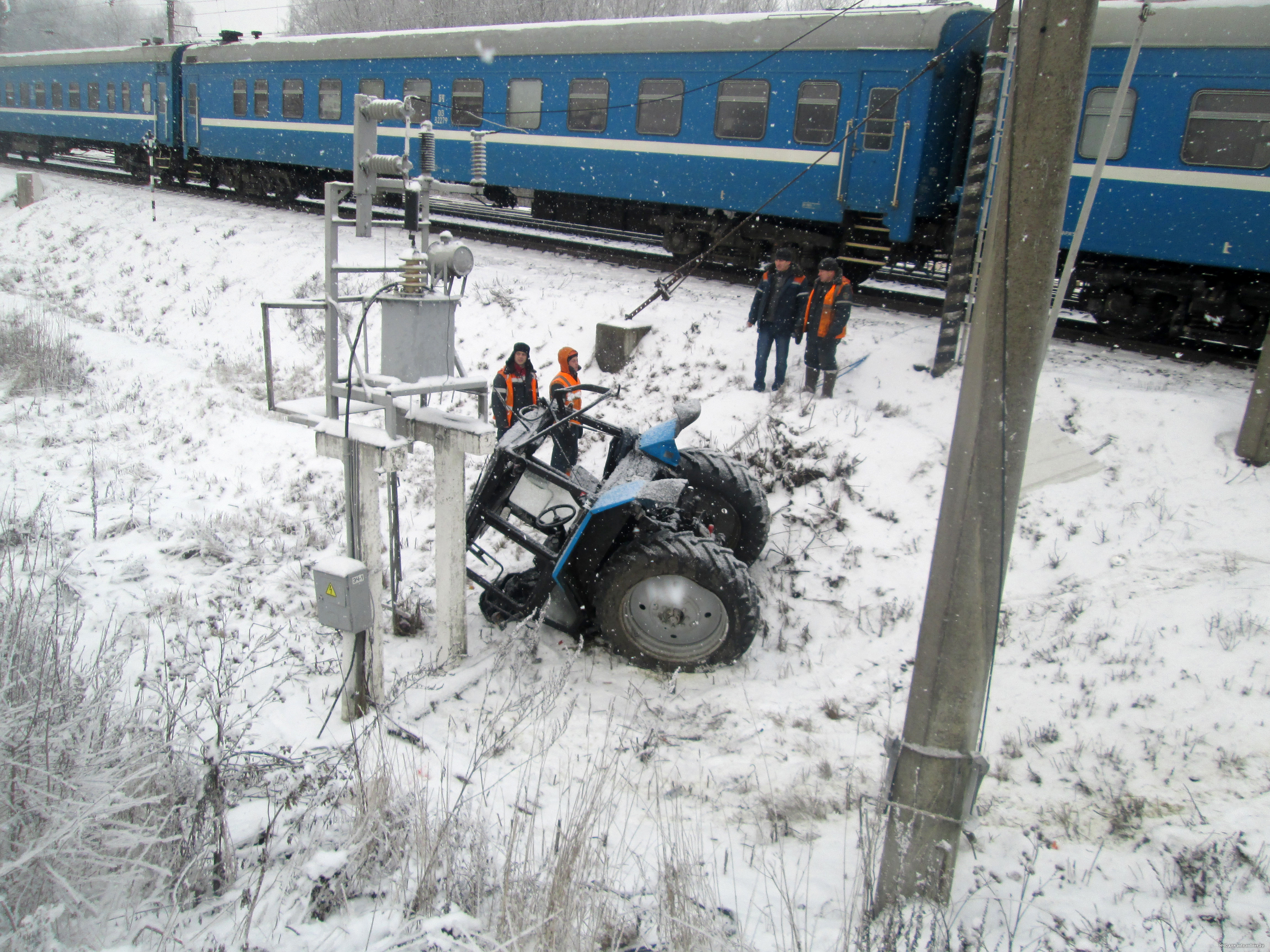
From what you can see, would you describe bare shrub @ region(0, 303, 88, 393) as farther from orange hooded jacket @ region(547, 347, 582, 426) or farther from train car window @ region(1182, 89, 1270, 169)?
train car window @ region(1182, 89, 1270, 169)

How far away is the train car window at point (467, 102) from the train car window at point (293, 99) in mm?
4130

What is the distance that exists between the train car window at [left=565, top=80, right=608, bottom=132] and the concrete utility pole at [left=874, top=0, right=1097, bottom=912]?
9.87 m

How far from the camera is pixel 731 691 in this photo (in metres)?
4.96

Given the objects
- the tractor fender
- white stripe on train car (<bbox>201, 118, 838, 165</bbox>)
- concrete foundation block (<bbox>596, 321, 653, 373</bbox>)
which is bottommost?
the tractor fender

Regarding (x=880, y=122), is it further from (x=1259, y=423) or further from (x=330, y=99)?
(x=330, y=99)

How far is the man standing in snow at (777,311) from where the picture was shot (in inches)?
301

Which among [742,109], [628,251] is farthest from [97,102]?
[742,109]

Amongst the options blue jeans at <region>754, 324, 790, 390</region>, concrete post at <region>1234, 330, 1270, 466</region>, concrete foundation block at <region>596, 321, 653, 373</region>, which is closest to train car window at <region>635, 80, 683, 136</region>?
concrete foundation block at <region>596, 321, 653, 373</region>

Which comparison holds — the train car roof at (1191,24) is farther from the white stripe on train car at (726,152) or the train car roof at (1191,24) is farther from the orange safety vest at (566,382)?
the orange safety vest at (566,382)

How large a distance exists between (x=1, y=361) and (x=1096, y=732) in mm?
12233

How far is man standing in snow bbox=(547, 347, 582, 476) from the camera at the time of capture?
5.65 meters

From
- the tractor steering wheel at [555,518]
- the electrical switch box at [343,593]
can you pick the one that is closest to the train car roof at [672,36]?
the tractor steering wheel at [555,518]

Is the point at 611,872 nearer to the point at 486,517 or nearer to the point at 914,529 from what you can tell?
the point at 486,517

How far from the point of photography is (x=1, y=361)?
10.3 metres
